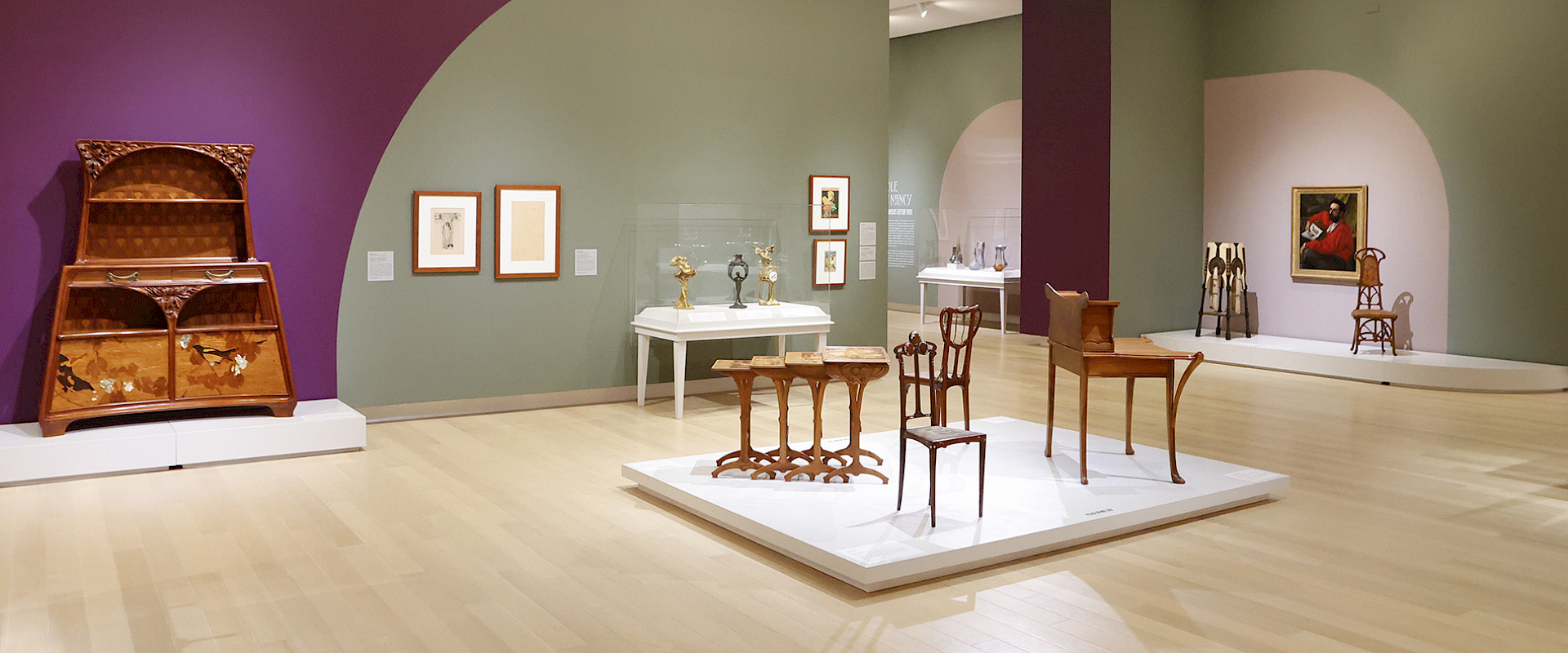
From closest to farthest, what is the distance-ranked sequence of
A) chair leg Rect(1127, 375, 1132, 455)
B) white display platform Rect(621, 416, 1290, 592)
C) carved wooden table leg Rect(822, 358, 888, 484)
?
white display platform Rect(621, 416, 1290, 592) → carved wooden table leg Rect(822, 358, 888, 484) → chair leg Rect(1127, 375, 1132, 455)

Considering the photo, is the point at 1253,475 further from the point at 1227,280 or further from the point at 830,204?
the point at 1227,280

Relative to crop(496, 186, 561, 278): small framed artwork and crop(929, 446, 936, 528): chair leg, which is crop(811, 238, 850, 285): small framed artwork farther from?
crop(929, 446, 936, 528): chair leg

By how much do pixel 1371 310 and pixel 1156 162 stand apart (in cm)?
254

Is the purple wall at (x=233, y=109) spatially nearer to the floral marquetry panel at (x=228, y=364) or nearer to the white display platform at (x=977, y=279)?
the floral marquetry panel at (x=228, y=364)

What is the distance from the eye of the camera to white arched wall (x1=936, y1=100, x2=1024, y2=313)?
13.5 meters

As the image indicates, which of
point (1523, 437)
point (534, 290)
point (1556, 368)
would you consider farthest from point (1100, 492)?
point (1556, 368)

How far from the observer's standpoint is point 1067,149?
1155 cm

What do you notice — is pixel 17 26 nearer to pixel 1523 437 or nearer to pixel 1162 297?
pixel 1523 437

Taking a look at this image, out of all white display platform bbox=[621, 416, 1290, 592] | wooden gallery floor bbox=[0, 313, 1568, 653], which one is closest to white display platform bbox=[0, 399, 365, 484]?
wooden gallery floor bbox=[0, 313, 1568, 653]

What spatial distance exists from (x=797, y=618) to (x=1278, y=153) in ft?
28.9

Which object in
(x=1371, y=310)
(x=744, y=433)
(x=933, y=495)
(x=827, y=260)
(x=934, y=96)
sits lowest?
(x=933, y=495)

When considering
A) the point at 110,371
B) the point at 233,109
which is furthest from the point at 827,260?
the point at 110,371

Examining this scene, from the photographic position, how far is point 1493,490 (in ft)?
18.4

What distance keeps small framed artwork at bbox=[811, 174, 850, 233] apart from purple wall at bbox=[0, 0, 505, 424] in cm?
287
